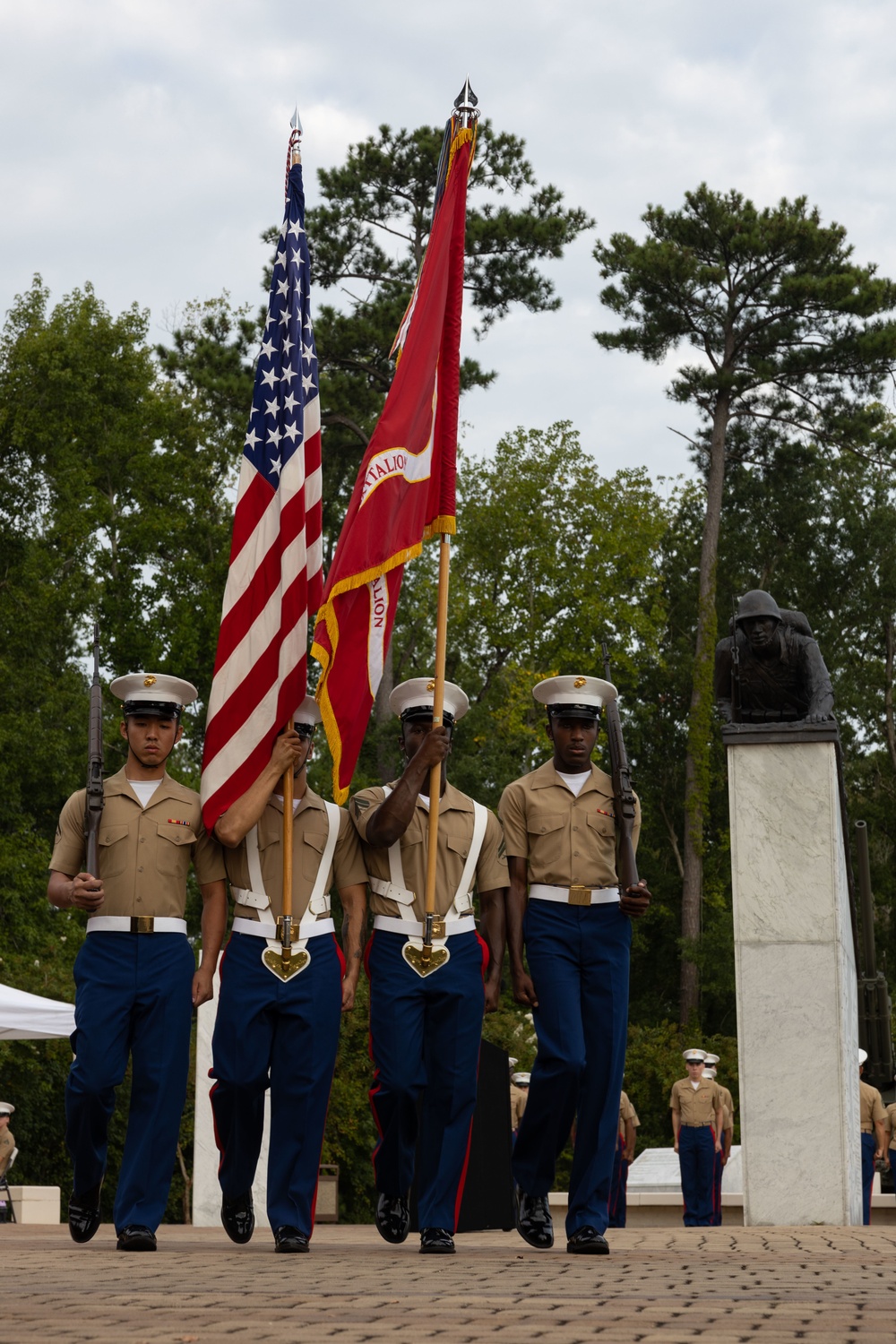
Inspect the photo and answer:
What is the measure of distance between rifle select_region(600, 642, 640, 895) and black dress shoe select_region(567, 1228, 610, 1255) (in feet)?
4.18

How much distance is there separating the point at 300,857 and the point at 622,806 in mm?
1280

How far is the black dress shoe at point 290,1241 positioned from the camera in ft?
23.3

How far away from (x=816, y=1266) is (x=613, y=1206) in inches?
347

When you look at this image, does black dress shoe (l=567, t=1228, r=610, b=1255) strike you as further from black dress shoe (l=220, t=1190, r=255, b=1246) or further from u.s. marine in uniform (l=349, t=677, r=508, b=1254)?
black dress shoe (l=220, t=1190, r=255, b=1246)

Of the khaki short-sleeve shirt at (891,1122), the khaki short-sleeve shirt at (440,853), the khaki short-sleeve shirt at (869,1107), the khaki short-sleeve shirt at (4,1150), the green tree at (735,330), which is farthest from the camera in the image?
the green tree at (735,330)

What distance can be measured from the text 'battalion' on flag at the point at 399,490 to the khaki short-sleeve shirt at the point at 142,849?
621mm

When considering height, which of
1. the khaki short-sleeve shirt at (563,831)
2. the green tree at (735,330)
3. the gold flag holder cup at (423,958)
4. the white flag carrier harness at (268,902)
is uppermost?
the green tree at (735,330)

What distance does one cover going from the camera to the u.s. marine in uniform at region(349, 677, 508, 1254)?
7.43 meters

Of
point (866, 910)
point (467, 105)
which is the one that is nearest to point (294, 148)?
point (467, 105)

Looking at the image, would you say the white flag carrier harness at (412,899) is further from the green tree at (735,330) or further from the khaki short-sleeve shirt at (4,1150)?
the green tree at (735,330)

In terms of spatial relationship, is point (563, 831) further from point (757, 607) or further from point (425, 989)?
point (757, 607)

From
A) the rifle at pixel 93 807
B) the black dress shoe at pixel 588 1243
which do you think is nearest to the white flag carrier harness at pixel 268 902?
the rifle at pixel 93 807

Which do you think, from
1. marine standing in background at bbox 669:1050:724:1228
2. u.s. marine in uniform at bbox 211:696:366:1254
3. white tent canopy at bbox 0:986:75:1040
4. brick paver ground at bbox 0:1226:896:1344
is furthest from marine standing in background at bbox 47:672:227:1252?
marine standing in background at bbox 669:1050:724:1228

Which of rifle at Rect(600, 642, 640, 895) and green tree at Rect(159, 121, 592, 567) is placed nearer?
rifle at Rect(600, 642, 640, 895)
